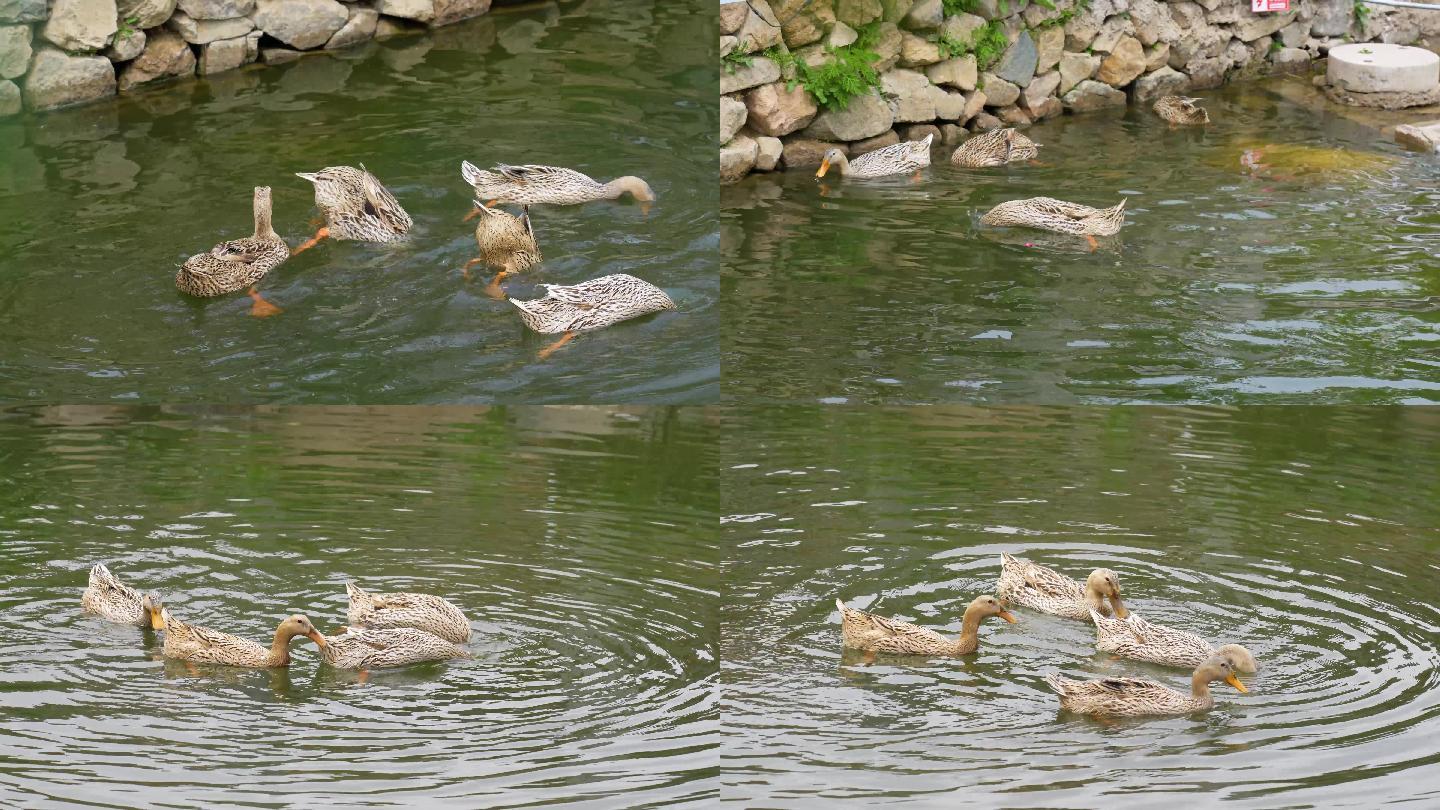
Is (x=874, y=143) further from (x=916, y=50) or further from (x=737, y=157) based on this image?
(x=737, y=157)

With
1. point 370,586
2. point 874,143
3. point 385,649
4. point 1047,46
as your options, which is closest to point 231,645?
point 385,649

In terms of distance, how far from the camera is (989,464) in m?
10.3

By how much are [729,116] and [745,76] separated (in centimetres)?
47

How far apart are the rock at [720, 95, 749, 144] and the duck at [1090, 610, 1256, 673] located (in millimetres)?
7008

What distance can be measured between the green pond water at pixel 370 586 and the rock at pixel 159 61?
177 inches

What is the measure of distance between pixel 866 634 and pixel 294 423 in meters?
4.97

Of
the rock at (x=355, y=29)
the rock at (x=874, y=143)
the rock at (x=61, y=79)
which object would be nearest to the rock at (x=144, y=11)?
the rock at (x=61, y=79)

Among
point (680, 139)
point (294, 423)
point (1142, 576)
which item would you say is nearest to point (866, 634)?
point (1142, 576)

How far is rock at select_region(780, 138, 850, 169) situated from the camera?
15.0 meters

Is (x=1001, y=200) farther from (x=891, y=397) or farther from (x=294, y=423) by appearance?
(x=294, y=423)

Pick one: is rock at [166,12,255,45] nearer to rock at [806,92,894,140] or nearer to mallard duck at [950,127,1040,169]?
rock at [806,92,894,140]

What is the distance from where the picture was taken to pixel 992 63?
53.0 ft

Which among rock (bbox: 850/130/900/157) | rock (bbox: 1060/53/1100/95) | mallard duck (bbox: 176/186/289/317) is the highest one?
rock (bbox: 1060/53/1100/95)

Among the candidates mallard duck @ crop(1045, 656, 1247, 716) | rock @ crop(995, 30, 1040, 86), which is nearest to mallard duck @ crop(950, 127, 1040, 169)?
rock @ crop(995, 30, 1040, 86)
